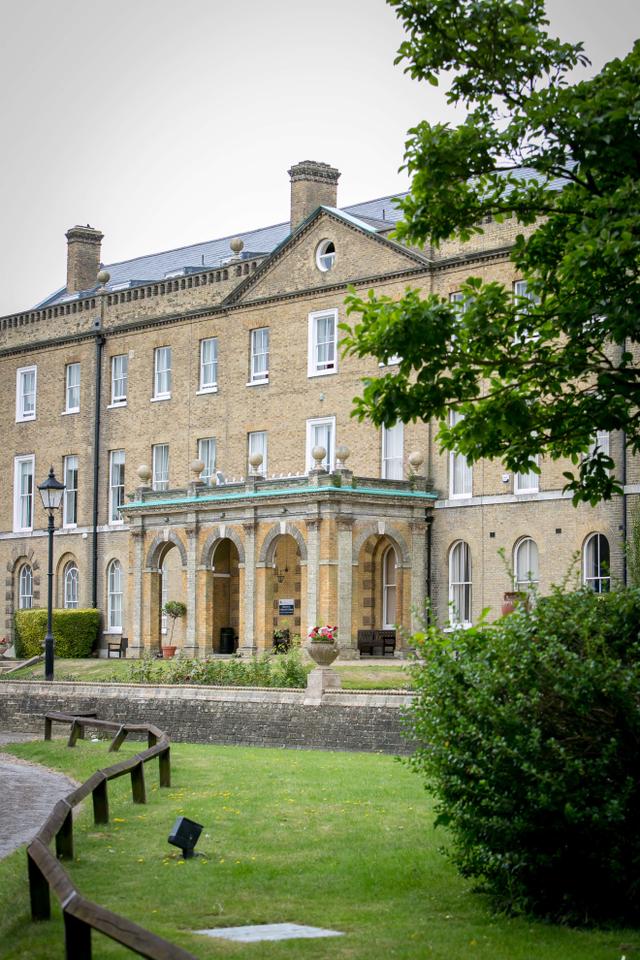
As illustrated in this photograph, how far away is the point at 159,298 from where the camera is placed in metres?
51.9

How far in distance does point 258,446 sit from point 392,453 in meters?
5.91

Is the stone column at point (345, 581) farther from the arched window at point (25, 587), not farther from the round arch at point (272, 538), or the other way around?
the arched window at point (25, 587)

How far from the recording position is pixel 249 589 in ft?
139

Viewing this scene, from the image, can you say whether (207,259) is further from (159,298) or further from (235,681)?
(235,681)

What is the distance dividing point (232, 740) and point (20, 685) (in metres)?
8.52

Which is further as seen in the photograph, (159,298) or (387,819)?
(159,298)

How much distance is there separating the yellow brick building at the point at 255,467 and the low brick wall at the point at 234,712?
7.84 m

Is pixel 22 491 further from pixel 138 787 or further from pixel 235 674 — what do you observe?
pixel 138 787

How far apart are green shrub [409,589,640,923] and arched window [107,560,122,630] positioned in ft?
135

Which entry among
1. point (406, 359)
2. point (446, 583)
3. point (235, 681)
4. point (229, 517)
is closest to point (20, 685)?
point (235, 681)

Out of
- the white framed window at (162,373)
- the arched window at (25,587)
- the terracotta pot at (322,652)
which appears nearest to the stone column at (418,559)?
the terracotta pot at (322,652)

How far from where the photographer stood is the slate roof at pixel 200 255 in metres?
51.9

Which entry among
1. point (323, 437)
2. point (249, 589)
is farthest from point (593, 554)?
point (323, 437)

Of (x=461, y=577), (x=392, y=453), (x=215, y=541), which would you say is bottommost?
(x=461, y=577)
